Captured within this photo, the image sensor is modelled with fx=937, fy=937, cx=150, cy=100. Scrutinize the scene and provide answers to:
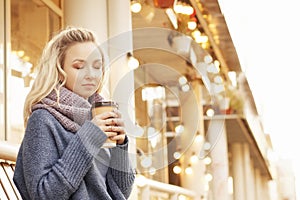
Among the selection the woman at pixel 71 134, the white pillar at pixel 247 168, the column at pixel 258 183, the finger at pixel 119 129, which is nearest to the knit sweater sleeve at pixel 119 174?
the woman at pixel 71 134

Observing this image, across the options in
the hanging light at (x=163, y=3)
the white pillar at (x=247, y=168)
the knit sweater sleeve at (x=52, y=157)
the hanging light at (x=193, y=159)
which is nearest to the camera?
the knit sweater sleeve at (x=52, y=157)

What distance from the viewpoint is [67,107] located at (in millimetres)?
2279

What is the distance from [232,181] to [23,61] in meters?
A: 14.2

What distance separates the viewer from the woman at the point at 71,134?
222 centimetres

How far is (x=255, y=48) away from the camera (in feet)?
34.6

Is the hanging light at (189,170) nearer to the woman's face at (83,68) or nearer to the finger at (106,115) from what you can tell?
the woman's face at (83,68)

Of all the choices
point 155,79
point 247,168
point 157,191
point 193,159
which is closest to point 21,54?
point 155,79

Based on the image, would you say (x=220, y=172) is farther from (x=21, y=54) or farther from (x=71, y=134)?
(x=71, y=134)

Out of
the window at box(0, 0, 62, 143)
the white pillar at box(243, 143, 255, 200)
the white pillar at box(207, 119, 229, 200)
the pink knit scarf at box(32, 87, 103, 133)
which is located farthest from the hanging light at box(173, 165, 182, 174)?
the pink knit scarf at box(32, 87, 103, 133)

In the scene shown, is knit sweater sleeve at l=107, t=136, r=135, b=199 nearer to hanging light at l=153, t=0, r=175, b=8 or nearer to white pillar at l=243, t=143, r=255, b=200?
hanging light at l=153, t=0, r=175, b=8

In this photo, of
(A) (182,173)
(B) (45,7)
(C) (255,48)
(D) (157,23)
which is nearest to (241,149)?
(A) (182,173)

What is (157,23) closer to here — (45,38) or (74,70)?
(45,38)

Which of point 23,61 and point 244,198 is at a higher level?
point 23,61

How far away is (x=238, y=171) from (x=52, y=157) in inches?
663
